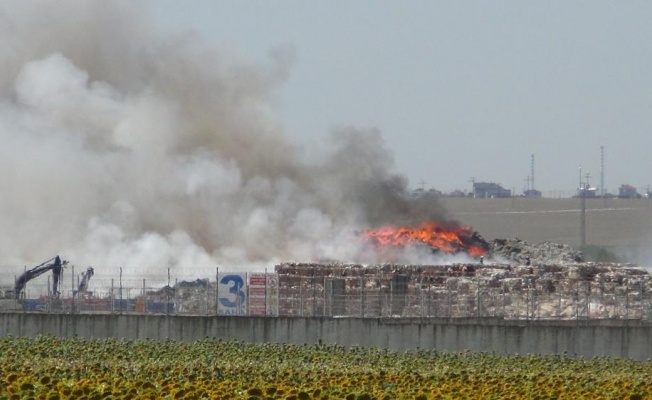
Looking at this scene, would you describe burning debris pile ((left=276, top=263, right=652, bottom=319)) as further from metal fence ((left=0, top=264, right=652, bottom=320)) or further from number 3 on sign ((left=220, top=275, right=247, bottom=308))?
number 3 on sign ((left=220, top=275, right=247, bottom=308))

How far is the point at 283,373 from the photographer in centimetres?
3403

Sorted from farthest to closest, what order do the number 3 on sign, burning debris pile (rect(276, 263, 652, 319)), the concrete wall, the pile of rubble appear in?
the pile of rubble, the number 3 on sign, burning debris pile (rect(276, 263, 652, 319)), the concrete wall

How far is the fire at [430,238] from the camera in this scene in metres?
85.3

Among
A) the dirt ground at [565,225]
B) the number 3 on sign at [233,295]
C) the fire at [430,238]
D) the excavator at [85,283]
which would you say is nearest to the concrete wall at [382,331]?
the number 3 on sign at [233,295]

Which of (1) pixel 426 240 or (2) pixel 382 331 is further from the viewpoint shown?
(1) pixel 426 240

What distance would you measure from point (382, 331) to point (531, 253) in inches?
1655

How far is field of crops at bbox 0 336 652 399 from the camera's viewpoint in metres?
24.1

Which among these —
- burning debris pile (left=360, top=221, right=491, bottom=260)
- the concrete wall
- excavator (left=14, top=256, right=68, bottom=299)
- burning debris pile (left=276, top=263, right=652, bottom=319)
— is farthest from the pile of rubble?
the concrete wall

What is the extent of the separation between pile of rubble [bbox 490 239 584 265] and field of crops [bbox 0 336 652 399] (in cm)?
4051

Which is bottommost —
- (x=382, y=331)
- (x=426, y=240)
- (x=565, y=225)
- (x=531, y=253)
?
(x=382, y=331)

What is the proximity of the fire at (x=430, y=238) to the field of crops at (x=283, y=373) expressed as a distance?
124ft

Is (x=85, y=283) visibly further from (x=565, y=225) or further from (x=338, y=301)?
(x=565, y=225)

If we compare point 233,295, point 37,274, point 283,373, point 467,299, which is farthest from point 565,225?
point 283,373

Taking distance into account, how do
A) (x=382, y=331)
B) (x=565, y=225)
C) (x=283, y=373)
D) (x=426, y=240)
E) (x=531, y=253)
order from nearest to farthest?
(x=283, y=373), (x=382, y=331), (x=426, y=240), (x=531, y=253), (x=565, y=225)
